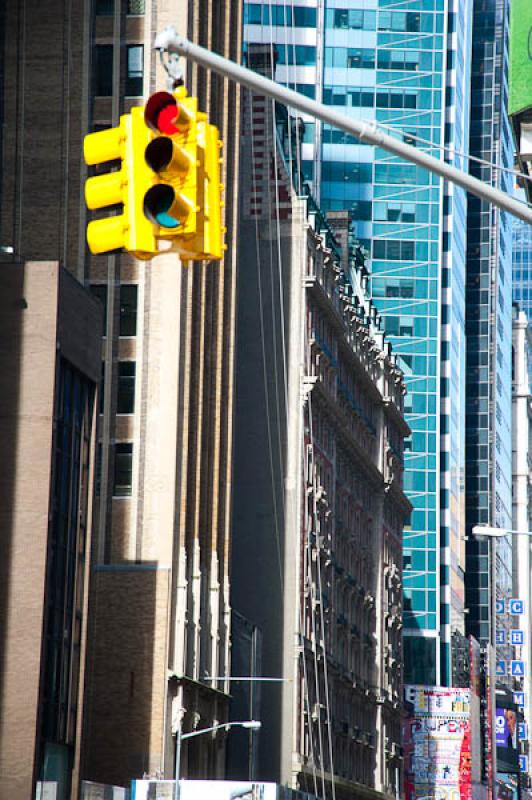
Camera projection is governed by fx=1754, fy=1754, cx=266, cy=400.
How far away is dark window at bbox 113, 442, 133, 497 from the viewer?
236 feet

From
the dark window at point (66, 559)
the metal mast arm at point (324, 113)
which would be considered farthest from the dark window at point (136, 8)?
the metal mast arm at point (324, 113)

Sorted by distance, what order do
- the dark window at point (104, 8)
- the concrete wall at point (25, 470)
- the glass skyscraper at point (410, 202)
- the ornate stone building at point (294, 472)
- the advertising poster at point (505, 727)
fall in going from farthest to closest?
1. the advertising poster at point (505, 727)
2. the glass skyscraper at point (410, 202)
3. the ornate stone building at point (294, 472)
4. the dark window at point (104, 8)
5. the concrete wall at point (25, 470)

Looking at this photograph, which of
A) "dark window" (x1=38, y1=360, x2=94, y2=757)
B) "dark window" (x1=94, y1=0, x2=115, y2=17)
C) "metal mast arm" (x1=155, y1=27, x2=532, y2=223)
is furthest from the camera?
"dark window" (x1=94, y1=0, x2=115, y2=17)

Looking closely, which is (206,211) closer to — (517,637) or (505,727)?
(505,727)

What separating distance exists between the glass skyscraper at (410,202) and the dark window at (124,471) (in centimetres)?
7989

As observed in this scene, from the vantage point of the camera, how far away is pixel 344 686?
10250cm

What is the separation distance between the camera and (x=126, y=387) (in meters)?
72.8

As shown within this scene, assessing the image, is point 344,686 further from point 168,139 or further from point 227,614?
point 168,139

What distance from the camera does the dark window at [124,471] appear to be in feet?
236

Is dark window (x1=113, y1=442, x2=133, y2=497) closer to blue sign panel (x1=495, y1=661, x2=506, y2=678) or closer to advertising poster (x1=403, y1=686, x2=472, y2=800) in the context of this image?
advertising poster (x1=403, y1=686, x2=472, y2=800)

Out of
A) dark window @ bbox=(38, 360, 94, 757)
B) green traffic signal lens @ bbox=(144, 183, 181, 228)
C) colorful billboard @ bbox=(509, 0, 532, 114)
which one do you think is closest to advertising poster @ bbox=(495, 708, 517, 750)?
dark window @ bbox=(38, 360, 94, 757)

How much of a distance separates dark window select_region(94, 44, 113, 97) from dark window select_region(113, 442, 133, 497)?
14917 millimetres

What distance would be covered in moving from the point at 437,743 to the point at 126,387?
67.7 metres

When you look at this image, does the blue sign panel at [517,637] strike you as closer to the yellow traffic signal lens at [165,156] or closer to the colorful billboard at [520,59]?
the colorful billboard at [520,59]
